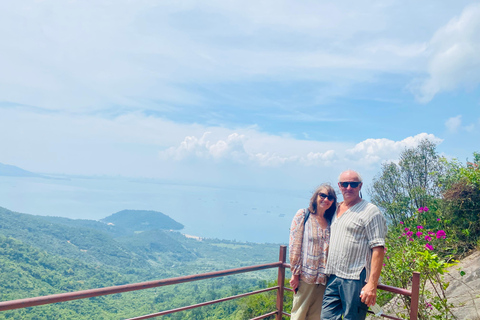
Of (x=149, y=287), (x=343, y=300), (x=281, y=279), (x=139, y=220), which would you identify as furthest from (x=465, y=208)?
(x=139, y=220)

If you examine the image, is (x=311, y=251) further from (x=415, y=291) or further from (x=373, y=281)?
(x=415, y=291)

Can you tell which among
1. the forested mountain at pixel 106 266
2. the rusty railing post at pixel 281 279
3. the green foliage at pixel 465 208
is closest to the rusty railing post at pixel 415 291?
the rusty railing post at pixel 281 279

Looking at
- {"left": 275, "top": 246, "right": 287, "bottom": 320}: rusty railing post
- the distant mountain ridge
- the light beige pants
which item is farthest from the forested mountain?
the distant mountain ridge

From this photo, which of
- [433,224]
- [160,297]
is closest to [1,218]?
[160,297]

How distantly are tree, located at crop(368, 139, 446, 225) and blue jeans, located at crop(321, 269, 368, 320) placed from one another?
11143 millimetres

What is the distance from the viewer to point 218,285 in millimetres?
48875

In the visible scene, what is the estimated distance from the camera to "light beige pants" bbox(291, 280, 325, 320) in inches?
95.3

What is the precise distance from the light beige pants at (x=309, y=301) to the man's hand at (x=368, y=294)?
1.24ft

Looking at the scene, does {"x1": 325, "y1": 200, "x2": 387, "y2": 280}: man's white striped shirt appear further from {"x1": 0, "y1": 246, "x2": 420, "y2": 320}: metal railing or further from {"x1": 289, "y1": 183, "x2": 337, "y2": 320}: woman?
{"x1": 0, "y1": 246, "x2": 420, "y2": 320}: metal railing

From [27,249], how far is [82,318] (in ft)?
99.5

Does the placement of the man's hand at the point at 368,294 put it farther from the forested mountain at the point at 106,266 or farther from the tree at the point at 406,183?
the forested mountain at the point at 106,266

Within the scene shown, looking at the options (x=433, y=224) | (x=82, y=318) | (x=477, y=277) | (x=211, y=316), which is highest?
(x=433, y=224)

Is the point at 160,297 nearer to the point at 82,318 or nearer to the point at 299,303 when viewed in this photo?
the point at 82,318

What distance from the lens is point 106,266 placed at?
7738 cm
